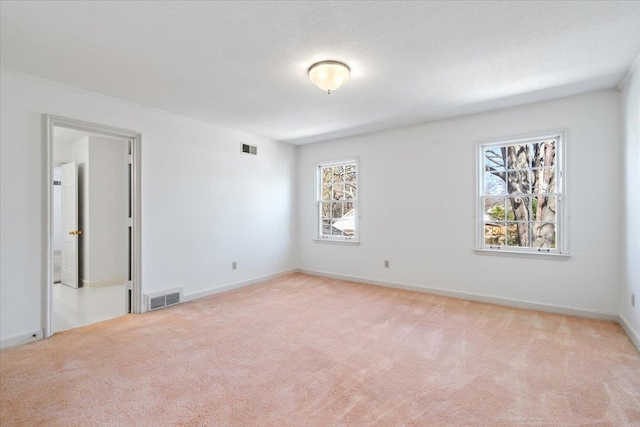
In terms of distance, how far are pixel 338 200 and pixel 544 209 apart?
3105 millimetres

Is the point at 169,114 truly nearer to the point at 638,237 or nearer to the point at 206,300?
the point at 206,300

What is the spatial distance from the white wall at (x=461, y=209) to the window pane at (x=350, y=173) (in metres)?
0.24

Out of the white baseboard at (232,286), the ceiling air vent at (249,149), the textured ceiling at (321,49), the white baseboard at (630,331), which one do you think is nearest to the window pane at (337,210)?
the white baseboard at (232,286)

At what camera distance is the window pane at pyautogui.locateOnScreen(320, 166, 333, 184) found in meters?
5.89

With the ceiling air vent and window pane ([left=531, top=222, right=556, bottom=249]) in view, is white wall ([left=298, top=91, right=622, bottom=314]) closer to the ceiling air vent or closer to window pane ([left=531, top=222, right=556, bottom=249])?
window pane ([left=531, top=222, right=556, bottom=249])

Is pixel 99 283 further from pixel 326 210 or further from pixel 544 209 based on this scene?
pixel 544 209

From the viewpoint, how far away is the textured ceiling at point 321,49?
203 centimetres

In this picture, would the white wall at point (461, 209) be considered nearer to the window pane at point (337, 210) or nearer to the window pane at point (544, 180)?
the window pane at point (544, 180)

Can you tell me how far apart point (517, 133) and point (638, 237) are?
172 centimetres

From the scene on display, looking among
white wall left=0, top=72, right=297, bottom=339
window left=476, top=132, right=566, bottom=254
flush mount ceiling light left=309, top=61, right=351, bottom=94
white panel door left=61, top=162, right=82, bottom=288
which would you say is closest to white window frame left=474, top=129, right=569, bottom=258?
window left=476, top=132, right=566, bottom=254

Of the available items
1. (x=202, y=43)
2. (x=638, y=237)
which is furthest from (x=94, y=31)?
(x=638, y=237)

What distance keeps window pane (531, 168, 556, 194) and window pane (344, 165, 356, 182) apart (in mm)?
2667

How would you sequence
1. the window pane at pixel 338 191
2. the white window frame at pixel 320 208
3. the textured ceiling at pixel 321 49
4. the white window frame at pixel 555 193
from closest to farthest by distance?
the textured ceiling at pixel 321 49 < the white window frame at pixel 555 193 < the white window frame at pixel 320 208 < the window pane at pixel 338 191

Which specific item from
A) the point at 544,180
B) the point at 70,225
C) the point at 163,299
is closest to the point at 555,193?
the point at 544,180
